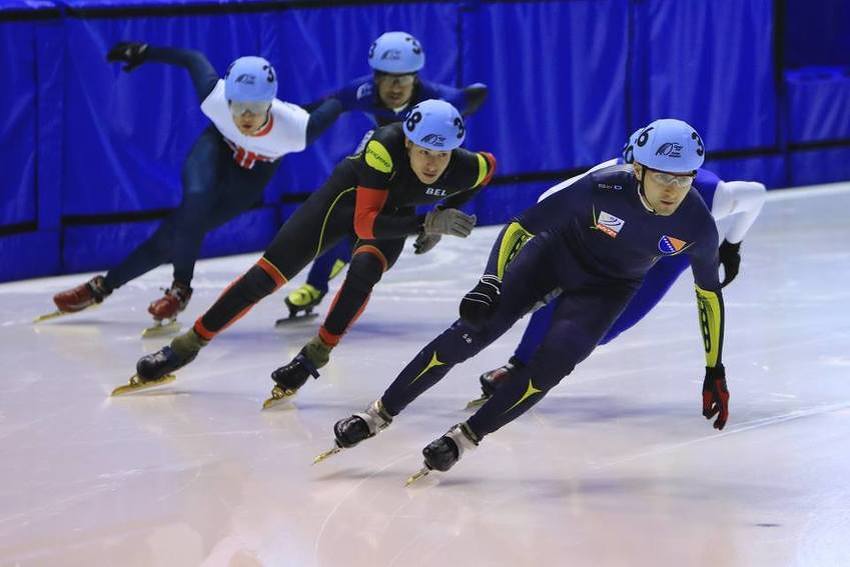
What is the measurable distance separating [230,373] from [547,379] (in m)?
1.89

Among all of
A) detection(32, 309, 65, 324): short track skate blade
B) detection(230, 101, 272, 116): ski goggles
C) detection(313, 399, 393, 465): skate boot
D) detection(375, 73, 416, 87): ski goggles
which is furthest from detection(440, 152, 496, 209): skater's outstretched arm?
detection(32, 309, 65, 324): short track skate blade

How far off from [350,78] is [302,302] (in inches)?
93.5

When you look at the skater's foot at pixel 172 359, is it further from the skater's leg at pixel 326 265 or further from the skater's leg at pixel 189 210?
the skater's leg at pixel 326 265

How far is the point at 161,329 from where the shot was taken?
645 cm

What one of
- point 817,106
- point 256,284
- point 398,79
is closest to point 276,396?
point 256,284

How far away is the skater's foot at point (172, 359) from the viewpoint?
5398 mm

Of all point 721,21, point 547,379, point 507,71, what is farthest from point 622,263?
point 721,21

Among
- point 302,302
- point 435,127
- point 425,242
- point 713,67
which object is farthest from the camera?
point 713,67

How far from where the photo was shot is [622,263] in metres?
4.56

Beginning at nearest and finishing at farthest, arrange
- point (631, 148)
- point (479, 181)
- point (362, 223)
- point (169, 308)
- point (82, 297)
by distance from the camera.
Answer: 1. point (631, 148)
2. point (362, 223)
3. point (479, 181)
4. point (169, 308)
5. point (82, 297)

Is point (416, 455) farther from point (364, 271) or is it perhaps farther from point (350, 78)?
point (350, 78)

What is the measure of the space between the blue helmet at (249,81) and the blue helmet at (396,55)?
69 cm

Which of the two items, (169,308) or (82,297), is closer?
(169,308)

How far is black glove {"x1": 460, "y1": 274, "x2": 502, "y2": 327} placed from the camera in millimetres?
4270
